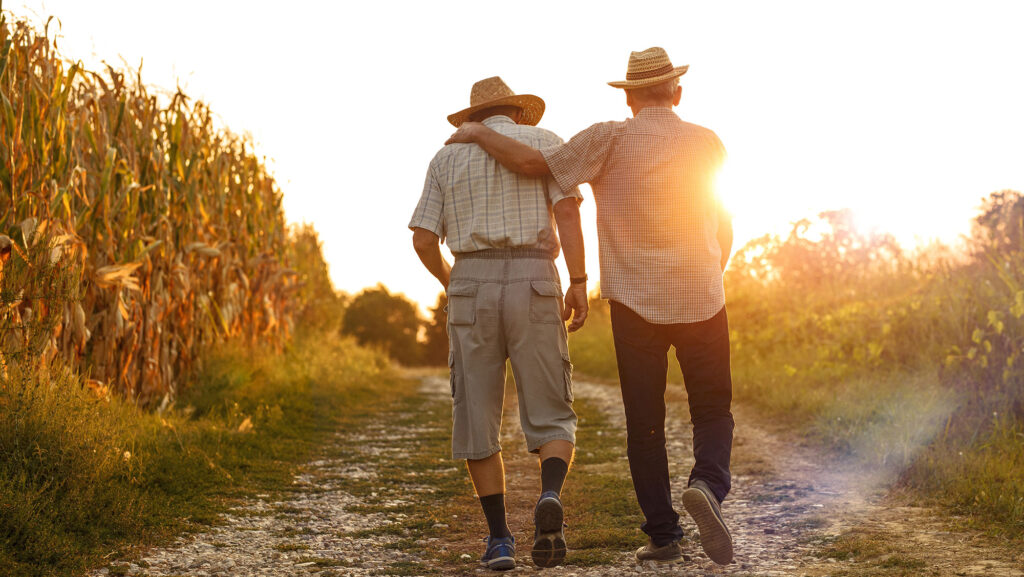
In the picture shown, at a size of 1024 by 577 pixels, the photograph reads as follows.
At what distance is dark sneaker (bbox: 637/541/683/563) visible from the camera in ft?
11.2

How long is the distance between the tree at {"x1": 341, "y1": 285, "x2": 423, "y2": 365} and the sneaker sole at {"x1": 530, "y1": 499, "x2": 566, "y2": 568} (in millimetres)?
30722

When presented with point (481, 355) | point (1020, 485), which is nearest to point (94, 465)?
point (481, 355)

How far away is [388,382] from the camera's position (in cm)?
1355

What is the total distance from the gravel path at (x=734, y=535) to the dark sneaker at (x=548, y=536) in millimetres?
253

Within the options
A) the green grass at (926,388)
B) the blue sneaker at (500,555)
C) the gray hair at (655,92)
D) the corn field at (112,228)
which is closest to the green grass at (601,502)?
the blue sneaker at (500,555)

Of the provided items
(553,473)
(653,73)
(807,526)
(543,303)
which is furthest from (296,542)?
(653,73)

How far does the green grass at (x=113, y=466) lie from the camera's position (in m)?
3.38

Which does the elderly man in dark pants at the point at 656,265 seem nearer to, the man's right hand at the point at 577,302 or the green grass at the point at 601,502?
the man's right hand at the point at 577,302

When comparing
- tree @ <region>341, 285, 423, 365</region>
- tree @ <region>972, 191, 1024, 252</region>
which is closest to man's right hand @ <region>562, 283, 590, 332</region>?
tree @ <region>972, 191, 1024, 252</region>

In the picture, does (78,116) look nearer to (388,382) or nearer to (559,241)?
(559,241)

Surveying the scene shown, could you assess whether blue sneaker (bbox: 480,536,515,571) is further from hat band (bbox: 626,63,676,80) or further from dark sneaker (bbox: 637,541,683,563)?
hat band (bbox: 626,63,676,80)

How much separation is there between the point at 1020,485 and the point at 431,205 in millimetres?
3040

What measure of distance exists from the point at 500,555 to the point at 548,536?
317 mm

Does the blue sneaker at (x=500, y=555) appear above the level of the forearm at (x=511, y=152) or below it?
below
